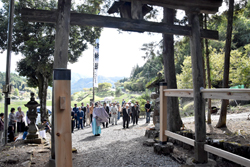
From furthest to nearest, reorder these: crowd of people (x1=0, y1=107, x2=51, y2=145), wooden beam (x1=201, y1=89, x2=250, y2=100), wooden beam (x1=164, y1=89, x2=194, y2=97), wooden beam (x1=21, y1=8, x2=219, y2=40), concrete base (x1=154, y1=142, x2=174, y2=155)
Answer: crowd of people (x1=0, y1=107, x2=51, y2=145) → concrete base (x1=154, y1=142, x2=174, y2=155) → wooden beam (x1=164, y1=89, x2=194, y2=97) → wooden beam (x1=21, y1=8, x2=219, y2=40) → wooden beam (x1=201, y1=89, x2=250, y2=100)

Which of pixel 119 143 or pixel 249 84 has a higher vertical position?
pixel 249 84

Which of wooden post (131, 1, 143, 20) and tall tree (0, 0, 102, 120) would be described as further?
tall tree (0, 0, 102, 120)

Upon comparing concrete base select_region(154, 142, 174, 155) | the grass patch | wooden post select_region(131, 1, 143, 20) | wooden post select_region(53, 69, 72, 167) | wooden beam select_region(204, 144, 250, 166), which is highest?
wooden post select_region(131, 1, 143, 20)

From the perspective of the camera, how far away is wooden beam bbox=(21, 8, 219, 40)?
3834mm

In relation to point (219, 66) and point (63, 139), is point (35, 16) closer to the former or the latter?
point (63, 139)

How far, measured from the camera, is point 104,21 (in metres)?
4.09

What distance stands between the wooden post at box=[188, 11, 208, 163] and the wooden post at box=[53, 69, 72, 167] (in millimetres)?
2650

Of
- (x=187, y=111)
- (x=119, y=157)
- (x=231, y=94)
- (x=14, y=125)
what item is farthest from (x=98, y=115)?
(x=187, y=111)

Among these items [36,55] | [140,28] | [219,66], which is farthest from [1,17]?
[219,66]

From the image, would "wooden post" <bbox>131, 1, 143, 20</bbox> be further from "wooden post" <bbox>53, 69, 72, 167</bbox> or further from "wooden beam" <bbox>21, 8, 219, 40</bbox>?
"wooden post" <bbox>53, 69, 72, 167</bbox>

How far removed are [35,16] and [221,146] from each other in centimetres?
520

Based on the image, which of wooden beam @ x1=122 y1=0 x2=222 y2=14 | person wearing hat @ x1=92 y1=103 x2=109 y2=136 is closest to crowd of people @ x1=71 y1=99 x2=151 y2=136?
person wearing hat @ x1=92 y1=103 x2=109 y2=136

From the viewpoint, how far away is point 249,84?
1689cm

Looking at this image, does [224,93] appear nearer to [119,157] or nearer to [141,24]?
[141,24]
